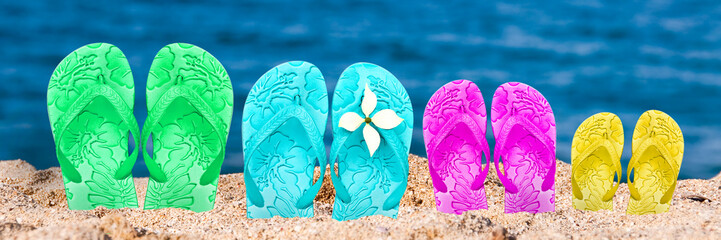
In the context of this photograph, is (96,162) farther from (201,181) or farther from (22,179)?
(22,179)

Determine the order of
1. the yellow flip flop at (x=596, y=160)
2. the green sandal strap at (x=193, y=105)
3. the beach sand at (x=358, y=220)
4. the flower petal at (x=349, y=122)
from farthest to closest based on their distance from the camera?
the yellow flip flop at (x=596, y=160) < the green sandal strap at (x=193, y=105) < the flower petal at (x=349, y=122) < the beach sand at (x=358, y=220)

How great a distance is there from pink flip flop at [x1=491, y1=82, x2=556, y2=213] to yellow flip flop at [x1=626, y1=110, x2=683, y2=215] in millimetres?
491

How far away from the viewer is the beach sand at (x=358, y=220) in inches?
138

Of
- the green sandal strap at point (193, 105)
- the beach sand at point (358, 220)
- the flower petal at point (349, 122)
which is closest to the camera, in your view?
the beach sand at point (358, 220)

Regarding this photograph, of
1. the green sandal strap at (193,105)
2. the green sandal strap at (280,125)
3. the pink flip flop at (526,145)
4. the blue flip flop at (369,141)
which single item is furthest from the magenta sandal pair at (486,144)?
the green sandal strap at (193,105)

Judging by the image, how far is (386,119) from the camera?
4.00 m

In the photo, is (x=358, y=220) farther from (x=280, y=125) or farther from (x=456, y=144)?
(x=456, y=144)

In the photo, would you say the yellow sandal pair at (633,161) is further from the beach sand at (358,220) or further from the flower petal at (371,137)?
the flower petal at (371,137)

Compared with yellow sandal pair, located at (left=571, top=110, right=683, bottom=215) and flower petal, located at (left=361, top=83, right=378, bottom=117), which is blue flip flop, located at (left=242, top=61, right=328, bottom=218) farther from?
yellow sandal pair, located at (left=571, top=110, right=683, bottom=215)

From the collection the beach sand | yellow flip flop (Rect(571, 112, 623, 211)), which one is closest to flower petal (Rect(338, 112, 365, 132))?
the beach sand

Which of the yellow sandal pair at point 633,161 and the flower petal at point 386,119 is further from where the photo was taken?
the yellow sandal pair at point 633,161

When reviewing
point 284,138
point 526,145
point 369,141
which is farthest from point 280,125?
point 526,145

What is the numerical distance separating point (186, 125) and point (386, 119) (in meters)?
1.22

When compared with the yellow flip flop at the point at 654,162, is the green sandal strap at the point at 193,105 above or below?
below
